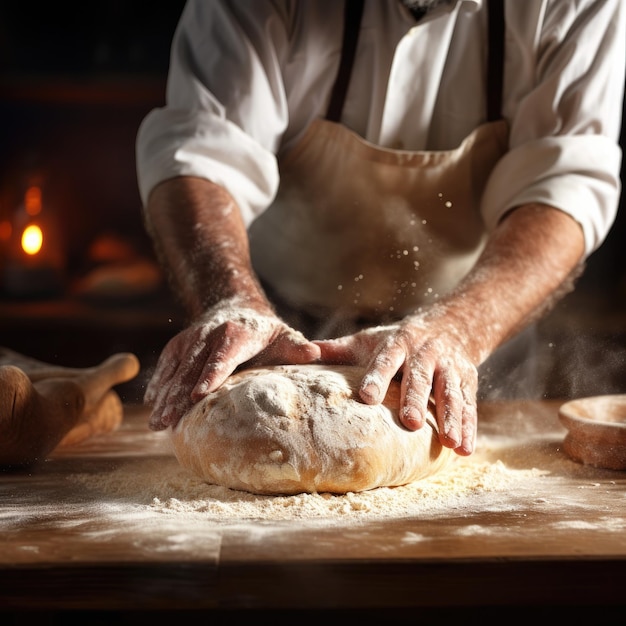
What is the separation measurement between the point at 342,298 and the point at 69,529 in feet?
3.40

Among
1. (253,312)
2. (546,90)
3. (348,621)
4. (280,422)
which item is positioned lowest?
(348,621)

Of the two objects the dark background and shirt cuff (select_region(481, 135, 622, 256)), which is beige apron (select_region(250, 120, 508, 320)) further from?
the dark background

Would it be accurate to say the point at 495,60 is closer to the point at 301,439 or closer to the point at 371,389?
the point at 371,389

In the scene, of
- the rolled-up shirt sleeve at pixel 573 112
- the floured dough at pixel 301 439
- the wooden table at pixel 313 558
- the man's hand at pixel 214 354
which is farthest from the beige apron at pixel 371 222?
the wooden table at pixel 313 558

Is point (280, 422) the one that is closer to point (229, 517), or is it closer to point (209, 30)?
point (229, 517)

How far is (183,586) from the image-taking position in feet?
2.77

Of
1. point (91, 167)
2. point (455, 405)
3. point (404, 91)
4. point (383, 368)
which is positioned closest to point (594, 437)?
point (455, 405)

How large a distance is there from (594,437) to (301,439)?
501 mm

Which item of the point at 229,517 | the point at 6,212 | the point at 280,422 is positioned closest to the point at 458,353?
the point at 280,422

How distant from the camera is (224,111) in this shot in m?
1.73

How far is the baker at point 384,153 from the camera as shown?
1.59 metres

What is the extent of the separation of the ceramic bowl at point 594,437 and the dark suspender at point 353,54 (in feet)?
2.48

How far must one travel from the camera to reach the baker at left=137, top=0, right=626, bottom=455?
1593 millimetres

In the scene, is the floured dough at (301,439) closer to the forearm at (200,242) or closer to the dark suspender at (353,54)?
the forearm at (200,242)
